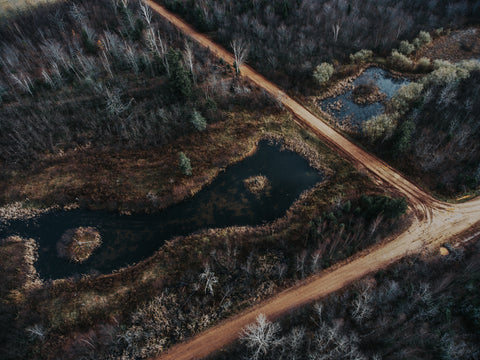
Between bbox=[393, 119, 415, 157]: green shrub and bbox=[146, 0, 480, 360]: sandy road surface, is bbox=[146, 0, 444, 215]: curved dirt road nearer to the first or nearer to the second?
bbox=[146, 0, 480, 360]: sandy road surface

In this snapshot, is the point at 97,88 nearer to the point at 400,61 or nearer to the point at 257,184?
Result: the point at 257,184

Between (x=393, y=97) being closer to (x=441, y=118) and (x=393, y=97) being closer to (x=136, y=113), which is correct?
(x=441, y=118)

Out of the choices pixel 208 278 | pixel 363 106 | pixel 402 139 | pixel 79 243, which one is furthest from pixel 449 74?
pixel 79 243

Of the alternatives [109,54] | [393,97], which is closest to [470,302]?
[393,97]

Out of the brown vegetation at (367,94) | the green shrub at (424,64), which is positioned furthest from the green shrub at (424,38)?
the brown vegetation at (367,94)

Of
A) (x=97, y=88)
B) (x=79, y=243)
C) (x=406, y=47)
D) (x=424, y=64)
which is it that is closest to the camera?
(x=79, y=243)

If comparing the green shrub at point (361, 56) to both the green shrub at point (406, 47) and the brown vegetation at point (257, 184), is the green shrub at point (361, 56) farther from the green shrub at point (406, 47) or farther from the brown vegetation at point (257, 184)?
the brown vegetation at point (257, 184)
